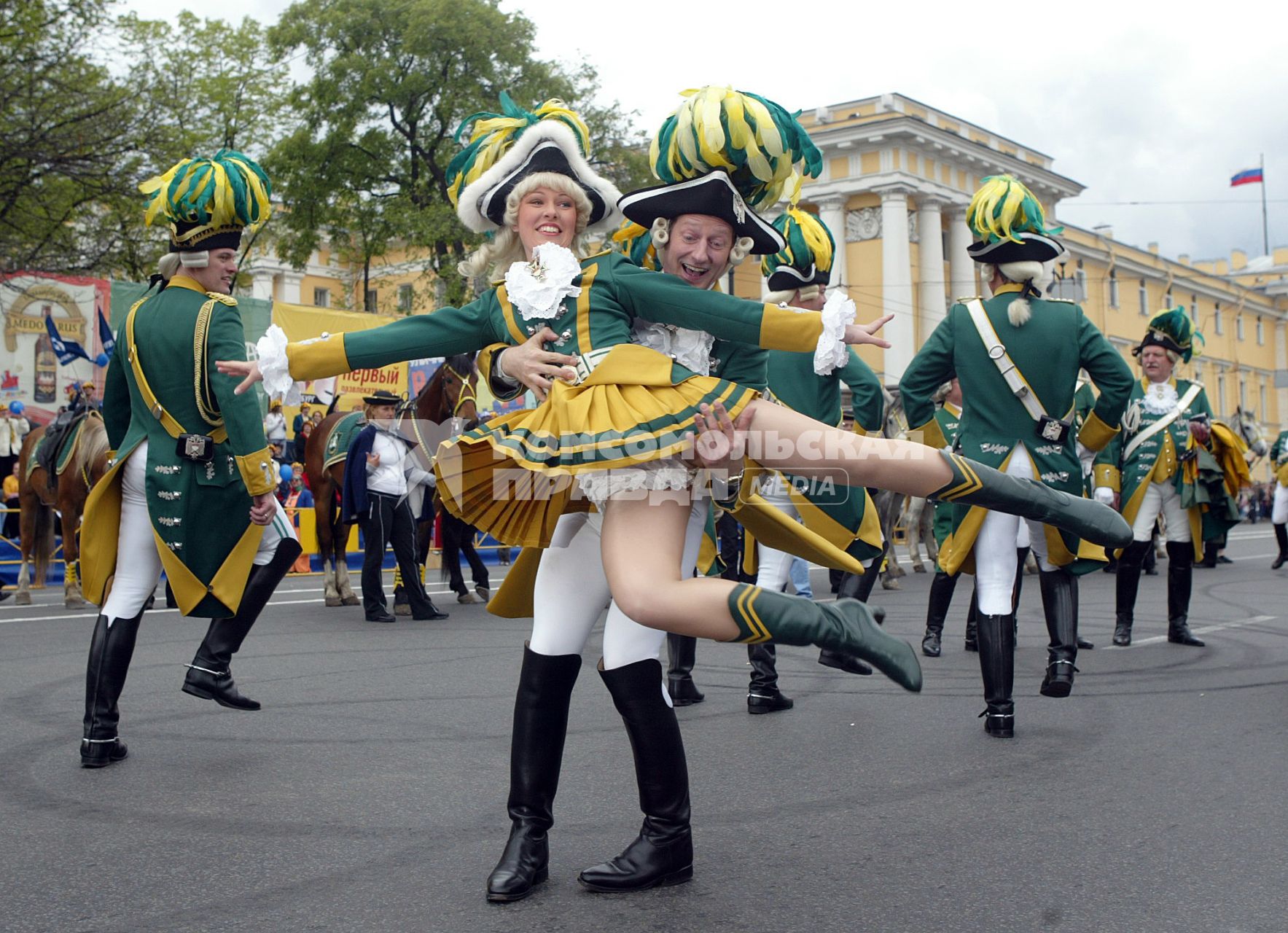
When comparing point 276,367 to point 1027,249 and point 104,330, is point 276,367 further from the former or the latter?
point 104,330

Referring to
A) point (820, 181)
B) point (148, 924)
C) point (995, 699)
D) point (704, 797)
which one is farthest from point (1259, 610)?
point (820, 181)

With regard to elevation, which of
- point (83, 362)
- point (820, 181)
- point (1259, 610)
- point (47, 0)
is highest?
point (820, 181)

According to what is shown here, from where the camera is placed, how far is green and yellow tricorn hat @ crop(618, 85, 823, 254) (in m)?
3.63

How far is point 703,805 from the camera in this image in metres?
4.34

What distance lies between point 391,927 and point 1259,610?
994 centimetres

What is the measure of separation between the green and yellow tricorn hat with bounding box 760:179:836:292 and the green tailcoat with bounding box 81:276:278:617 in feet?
8.54

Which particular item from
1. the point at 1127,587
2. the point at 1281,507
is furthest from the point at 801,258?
the point at 1281,507

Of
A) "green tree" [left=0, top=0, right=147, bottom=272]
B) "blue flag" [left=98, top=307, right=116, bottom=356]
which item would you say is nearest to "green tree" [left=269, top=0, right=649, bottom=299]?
"green tree" [left=0, top=0, right=147, bottom=272]

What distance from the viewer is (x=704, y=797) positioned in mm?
4453

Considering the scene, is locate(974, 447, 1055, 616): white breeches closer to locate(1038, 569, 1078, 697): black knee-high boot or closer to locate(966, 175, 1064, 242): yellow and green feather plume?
locate(1038, 569, 1078, 697): black knee-high boot

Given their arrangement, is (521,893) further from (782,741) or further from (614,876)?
(782,741)

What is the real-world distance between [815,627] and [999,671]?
2666 millimetres

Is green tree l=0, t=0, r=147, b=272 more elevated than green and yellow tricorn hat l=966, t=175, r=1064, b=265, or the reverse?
green tree l=0, t=0, r=147, b=272

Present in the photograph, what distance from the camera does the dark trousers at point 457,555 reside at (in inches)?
489
